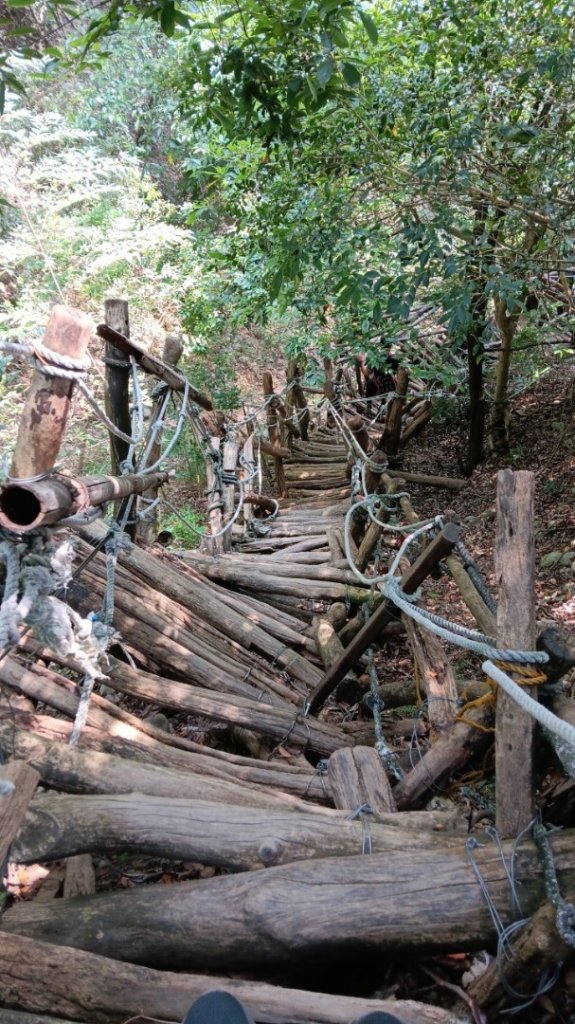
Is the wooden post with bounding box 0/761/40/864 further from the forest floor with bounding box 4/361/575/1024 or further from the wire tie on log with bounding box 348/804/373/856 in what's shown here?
the wire tie on log with bounding box 348/804/373/856

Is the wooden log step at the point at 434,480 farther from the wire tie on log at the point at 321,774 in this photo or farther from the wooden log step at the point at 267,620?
the wire tie on log at the point at 321,774

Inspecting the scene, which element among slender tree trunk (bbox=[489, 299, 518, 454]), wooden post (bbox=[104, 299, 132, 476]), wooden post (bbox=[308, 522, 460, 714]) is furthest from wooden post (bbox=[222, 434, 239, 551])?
slender tree trunk (bbox=[489, 299, 518, 454])

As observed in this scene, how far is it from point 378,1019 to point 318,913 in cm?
28

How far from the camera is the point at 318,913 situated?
4.90 feet

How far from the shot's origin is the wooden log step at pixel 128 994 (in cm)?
133

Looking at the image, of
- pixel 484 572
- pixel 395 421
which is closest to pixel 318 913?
pixel 484 572

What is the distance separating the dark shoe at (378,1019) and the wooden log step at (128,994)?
68 millimetres

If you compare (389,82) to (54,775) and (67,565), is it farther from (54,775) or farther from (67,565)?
(54,775)

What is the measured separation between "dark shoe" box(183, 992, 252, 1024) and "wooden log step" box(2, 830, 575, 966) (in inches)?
7.2

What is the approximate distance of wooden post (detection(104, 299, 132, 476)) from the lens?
3578 mm

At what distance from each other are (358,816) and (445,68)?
15.7ft

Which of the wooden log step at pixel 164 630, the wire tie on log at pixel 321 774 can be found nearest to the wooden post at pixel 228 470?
the wooden log step at pixel 164 630

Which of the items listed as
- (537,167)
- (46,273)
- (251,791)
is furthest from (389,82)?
(46,273)

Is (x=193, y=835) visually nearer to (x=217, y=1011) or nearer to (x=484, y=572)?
(x=217, y=1011)
